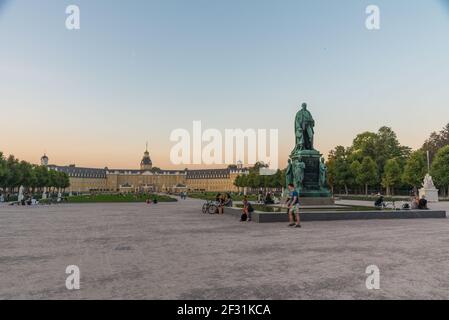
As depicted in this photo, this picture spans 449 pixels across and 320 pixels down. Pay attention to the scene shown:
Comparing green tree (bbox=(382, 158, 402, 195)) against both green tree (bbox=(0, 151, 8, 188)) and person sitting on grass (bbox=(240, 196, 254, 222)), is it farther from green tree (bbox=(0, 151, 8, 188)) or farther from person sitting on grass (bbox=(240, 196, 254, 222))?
green tree (bbox=(0, 151, 8, 188))

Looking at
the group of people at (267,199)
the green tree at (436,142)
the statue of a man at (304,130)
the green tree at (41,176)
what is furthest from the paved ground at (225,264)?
the green tree at (436,142)

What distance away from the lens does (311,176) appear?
29266mm

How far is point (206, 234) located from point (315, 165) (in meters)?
15.4

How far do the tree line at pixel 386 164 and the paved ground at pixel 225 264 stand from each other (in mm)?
63112

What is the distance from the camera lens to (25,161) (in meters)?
83.9

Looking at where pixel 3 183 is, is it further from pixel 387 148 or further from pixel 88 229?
pixel 387 148

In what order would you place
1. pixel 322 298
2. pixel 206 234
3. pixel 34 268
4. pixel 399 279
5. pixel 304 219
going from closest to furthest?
pixel 322 298 → pixel 399 279 → pixel 34 268 → pixel 206 234 → pixel 304 219

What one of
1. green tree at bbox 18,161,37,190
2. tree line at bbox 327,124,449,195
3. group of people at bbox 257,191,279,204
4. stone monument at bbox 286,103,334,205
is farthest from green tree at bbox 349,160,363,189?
green tree at bbox 18,161,37,190

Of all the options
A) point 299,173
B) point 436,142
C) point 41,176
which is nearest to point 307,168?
point 299,173

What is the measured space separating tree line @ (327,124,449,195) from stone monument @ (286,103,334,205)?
164 ft

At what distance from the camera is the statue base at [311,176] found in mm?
28844

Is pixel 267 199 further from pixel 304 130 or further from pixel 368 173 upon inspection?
pixel 368 173

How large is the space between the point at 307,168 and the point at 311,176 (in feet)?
2.28
